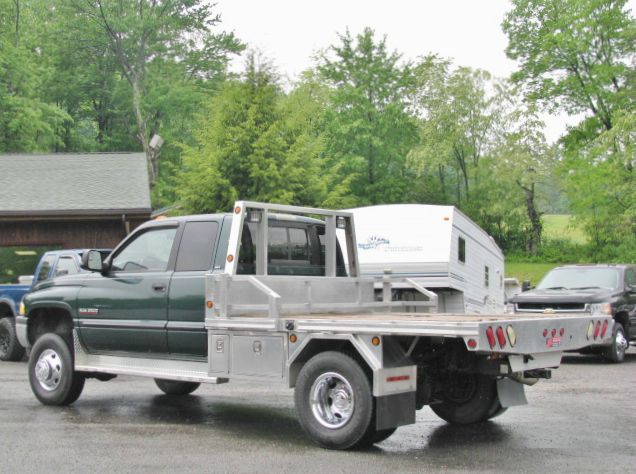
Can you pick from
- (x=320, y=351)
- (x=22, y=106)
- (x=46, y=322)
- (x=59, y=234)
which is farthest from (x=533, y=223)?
(x=320, y=351)

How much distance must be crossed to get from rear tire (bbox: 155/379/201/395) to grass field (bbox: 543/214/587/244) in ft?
108

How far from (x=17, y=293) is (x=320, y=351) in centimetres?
980

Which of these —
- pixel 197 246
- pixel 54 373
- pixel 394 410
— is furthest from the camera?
pixel 54 373

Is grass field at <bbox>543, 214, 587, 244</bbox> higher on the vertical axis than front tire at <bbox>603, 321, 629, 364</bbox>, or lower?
higher

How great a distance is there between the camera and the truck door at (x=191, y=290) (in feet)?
28.8

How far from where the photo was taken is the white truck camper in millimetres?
16578

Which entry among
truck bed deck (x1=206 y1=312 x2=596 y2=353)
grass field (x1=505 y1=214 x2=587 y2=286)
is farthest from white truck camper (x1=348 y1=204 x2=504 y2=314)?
grass field (x1=505 y1=214 x2=587 y2=286)

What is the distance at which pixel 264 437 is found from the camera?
8.36 meters

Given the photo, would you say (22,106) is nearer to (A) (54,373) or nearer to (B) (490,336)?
(A) (54,373)

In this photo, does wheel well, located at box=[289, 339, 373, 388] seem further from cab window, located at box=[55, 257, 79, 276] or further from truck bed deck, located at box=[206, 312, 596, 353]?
cab window, located at box=[55, 257, 79, 276]

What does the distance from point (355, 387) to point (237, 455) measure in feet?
3.81

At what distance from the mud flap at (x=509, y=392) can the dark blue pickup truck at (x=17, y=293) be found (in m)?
8.68

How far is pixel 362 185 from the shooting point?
46219mm

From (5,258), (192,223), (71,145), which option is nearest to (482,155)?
(71,145)
